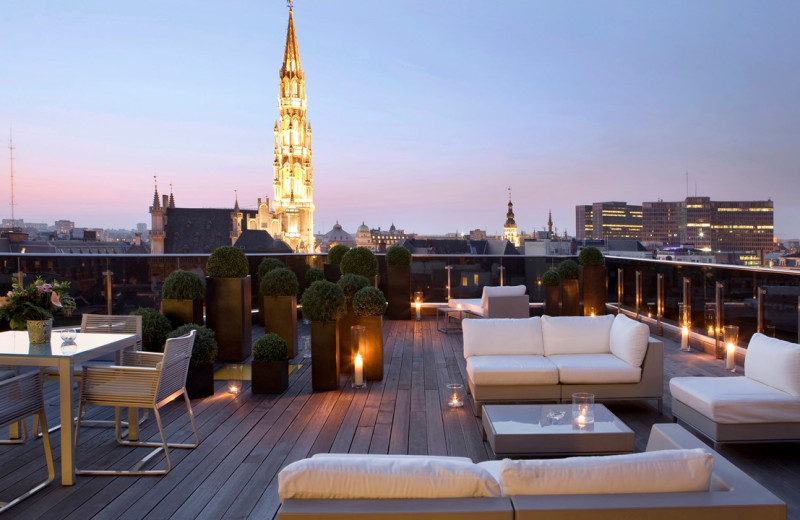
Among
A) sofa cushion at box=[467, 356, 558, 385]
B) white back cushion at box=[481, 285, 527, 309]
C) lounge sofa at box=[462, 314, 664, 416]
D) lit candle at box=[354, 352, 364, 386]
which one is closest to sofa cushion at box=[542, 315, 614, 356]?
lounge sofa at box=[462, 314, 664, 416]

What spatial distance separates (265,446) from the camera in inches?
171

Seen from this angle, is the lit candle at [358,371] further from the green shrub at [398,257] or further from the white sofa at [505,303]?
the green shrub at [398,257]

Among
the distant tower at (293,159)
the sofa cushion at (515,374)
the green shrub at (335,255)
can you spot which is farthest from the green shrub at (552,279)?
the distant tower at (293,159)

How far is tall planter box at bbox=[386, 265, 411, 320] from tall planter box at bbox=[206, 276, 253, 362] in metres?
4.28

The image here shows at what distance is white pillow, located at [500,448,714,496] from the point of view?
1.92m

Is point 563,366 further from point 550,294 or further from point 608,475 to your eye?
point 550,294

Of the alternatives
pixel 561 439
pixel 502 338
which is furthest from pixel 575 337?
pixel 561 439

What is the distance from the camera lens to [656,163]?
4372 cm

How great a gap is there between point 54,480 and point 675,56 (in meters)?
26.6

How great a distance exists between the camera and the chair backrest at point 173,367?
396cm

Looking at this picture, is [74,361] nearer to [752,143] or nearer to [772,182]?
[752,143]

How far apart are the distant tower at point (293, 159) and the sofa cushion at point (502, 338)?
59531 mm

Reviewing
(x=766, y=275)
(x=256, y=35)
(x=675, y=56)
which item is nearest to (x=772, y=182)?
(x=675, y=56)

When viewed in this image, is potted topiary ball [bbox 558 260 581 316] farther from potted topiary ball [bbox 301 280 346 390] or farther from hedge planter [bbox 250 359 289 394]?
hedge planter [bbox 250 359 289 394]
